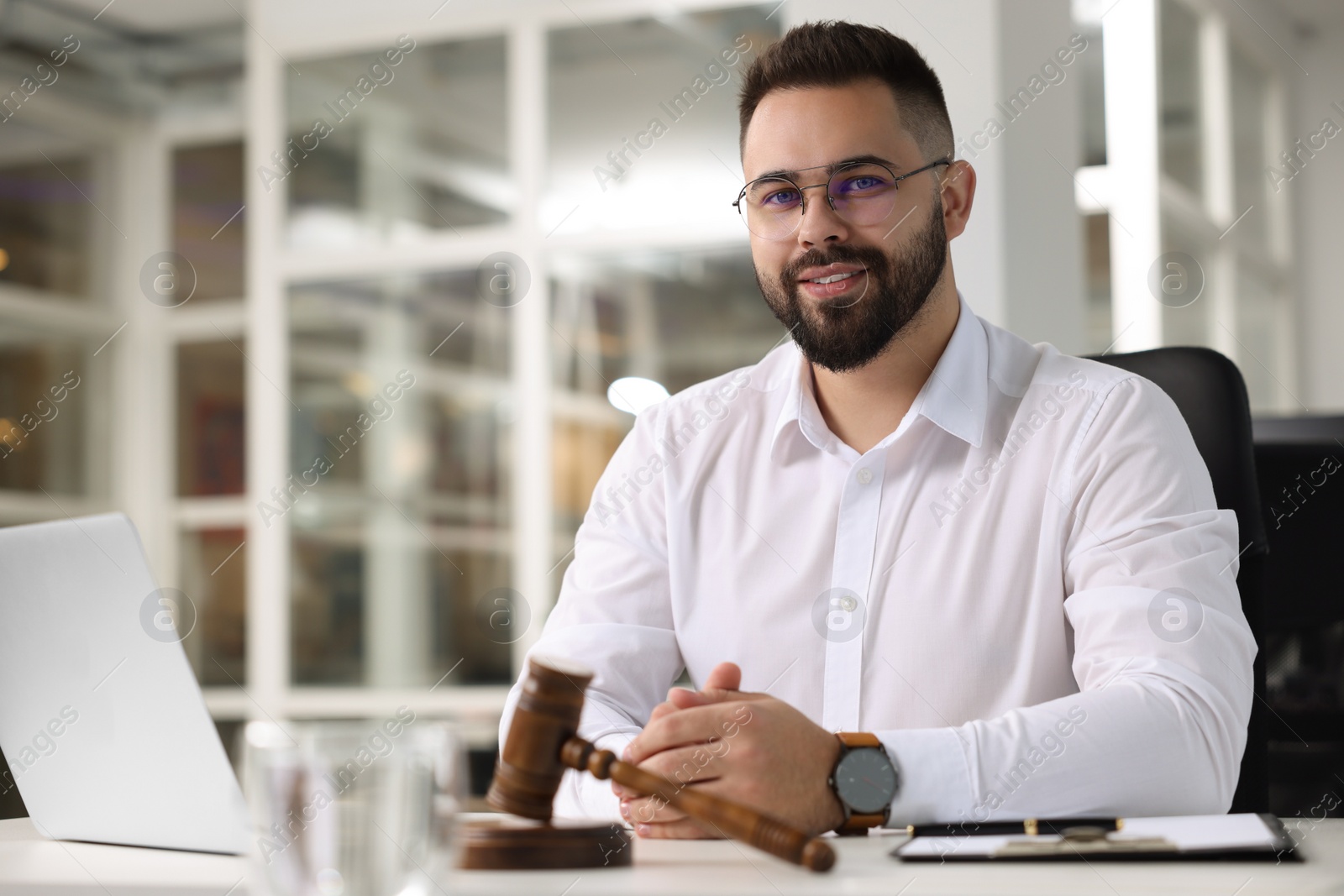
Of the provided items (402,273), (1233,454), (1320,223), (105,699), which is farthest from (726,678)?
(1320,223)

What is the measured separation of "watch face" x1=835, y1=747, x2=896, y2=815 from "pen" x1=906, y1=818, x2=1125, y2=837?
9 centimetres

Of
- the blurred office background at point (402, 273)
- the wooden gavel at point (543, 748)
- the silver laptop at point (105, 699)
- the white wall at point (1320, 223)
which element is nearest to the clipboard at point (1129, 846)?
the wooden gavel at point (543, 748)

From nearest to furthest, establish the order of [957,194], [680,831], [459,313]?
[680,831]
[957,194]
[459,313]

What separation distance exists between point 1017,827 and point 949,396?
88 cm

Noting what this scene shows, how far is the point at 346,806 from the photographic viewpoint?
0.68m

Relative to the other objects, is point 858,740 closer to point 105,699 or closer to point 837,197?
point 105,699

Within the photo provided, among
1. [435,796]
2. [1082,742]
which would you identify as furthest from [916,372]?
[435,796]

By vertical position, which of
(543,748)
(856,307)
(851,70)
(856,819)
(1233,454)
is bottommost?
(856,819)

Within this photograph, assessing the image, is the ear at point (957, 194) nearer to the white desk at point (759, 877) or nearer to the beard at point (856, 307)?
the beard at point (856, 307)

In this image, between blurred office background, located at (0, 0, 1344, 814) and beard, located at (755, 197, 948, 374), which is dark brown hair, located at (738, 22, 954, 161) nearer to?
beard, located at (755, 197, 948, 374)

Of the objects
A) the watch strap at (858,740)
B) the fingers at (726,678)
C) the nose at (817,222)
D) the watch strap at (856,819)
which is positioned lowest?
the watch strap at (856,819)

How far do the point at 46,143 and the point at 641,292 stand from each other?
9.93 ft

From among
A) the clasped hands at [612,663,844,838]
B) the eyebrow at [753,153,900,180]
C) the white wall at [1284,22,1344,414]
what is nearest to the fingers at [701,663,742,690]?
the clasped hands at [612,663,844,838]

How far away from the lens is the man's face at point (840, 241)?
190 centimetres
